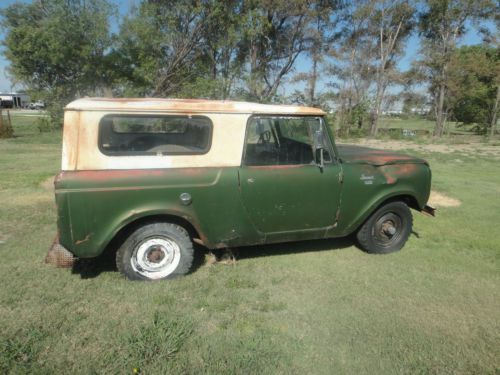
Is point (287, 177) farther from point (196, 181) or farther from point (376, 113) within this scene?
point (376, 113)

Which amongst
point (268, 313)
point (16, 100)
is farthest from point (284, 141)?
point (16, 100)

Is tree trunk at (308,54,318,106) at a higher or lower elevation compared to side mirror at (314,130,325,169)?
higher

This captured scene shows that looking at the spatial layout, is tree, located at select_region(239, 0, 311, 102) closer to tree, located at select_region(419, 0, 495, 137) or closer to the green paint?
tree, located at select_region(419, 0, 495, 137)

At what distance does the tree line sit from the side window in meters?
14.7

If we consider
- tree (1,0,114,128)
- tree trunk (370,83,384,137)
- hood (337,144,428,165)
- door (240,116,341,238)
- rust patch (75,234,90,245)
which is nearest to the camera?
rust patch (75,234,90,245)

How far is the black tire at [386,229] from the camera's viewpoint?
4.20 m

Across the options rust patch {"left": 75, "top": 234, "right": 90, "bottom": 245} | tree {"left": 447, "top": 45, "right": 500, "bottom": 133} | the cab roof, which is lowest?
rust patch {"left": 75, "top": 234, "right": 90, "bottom": 245}

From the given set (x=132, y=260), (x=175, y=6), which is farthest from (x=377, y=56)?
(x=132, y=260)

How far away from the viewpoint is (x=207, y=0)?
59.4ft

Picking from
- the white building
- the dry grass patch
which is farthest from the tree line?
the white building

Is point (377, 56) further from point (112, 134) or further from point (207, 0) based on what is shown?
point (112, 134)

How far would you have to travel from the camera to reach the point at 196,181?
326 centimetres

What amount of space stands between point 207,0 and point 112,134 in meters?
17.6

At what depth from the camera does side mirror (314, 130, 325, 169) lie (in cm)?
360
